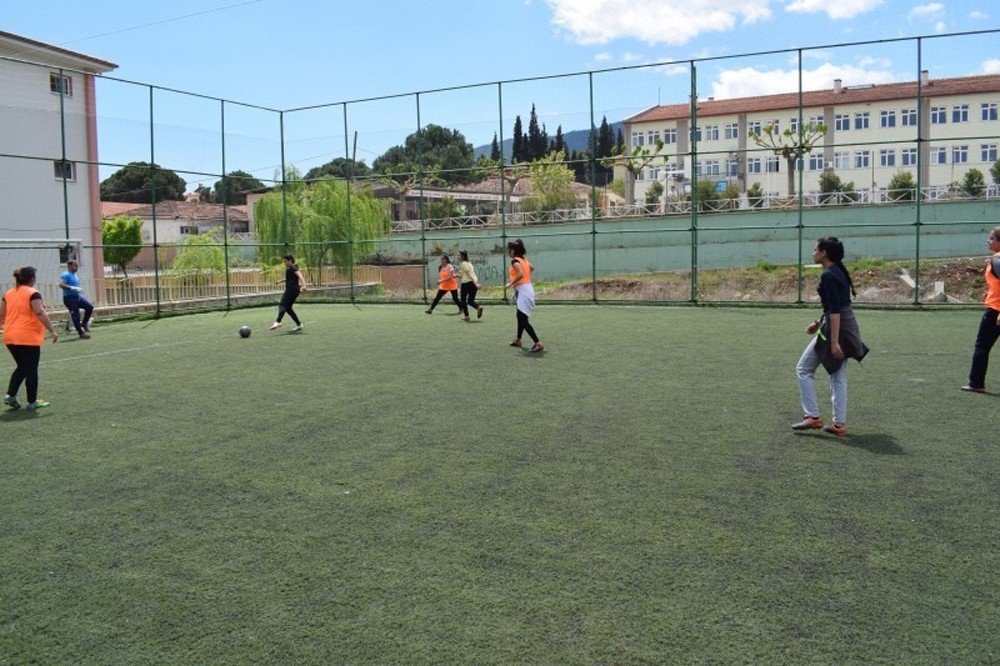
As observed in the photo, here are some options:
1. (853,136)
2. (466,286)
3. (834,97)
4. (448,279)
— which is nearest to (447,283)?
(448,279)

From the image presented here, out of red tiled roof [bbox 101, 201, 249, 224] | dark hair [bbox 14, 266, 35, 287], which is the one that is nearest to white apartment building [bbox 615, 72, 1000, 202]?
red tiled roof [bbox 101, 201, 249, 224]

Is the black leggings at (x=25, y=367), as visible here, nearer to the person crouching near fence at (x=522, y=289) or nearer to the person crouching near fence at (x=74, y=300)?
the person crouching near fence at (x=522, y=289)

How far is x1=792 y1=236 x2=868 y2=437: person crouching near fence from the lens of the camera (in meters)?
6.74

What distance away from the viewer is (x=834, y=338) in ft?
22.0

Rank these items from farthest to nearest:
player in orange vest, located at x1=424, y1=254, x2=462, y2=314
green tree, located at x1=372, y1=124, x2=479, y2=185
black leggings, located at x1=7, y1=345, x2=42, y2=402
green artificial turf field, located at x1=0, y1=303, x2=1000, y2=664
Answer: green tree, located at x1=372, y1=124, x2=479, y2=185
player in orange vest, located at x1=424, y1=254, x2=462, y2=314
black leggings, located at x1=7, y1=345, x2=42, y2=402
green artificial turf field, located at x1=0, y1=303, x2=1000, y2=664

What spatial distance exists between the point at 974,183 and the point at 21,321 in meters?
27.4

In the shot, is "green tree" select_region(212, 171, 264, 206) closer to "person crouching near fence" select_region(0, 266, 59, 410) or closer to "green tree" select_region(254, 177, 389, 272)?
"green tree" select_region(254, 177, 389, 272)

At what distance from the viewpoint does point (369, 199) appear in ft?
115

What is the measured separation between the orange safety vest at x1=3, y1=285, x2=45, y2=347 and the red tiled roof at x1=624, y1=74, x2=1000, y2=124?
16.9 meters

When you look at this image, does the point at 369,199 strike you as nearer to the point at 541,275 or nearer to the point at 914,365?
the point at 541,275

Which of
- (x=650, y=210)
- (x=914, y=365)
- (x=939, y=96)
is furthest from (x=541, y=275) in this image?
(x=914, y=365)

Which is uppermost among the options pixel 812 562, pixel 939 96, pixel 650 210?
pixel 939 96

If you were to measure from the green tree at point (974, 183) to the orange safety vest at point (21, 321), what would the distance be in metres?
25.2

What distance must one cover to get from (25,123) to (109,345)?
7784 mm
